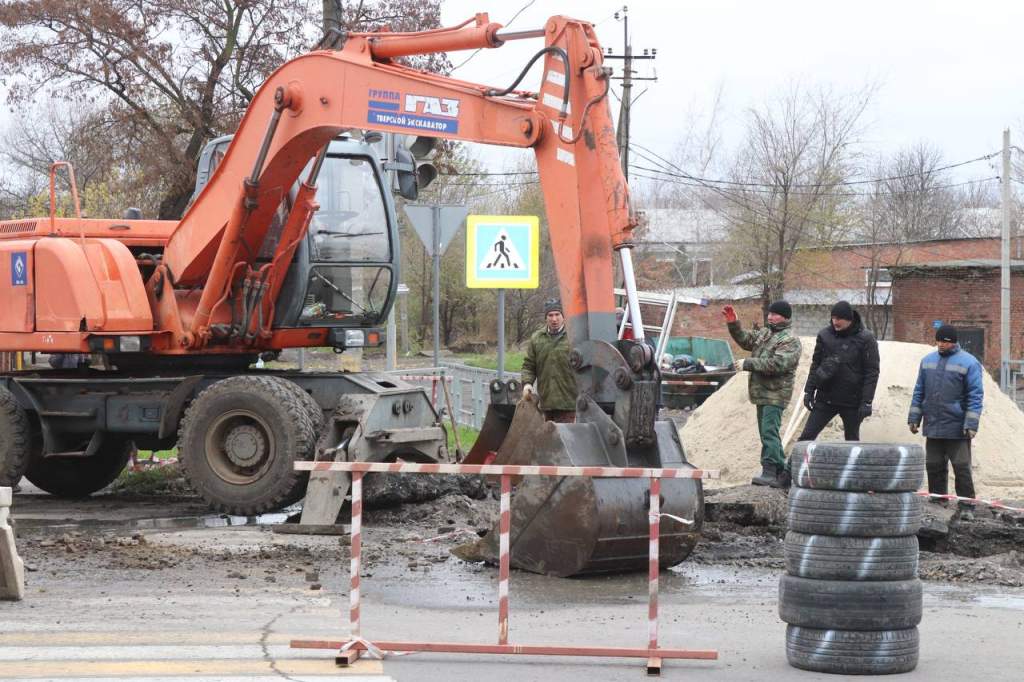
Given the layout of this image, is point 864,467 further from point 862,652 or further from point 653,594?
point 653,594

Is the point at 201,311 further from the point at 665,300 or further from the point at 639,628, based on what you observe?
the point at 665,300

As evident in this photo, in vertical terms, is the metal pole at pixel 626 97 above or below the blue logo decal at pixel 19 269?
above

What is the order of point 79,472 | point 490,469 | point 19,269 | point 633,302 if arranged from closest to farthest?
point 490,469
point 633,302
point 19,269
point 79,472

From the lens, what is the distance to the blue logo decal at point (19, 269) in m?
13.0

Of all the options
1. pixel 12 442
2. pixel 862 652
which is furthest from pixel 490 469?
pixel 12 442

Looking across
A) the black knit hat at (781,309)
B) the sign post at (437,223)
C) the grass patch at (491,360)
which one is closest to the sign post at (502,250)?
the sign post at (437,223)

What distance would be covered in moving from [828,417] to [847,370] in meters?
0.50

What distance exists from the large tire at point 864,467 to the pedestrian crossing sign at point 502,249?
8956 mm

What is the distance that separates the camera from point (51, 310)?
12.8 metres

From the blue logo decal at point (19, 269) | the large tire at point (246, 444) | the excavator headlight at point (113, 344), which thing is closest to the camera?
the large tire at point (246, 444)

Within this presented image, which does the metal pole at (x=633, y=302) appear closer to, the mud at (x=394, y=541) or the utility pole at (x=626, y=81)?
the mud at (x=394, y=541)

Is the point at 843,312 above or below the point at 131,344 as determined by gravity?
above

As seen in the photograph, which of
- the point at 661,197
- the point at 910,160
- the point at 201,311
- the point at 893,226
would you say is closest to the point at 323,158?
the point at 201,311

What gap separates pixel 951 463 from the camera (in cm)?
1237
